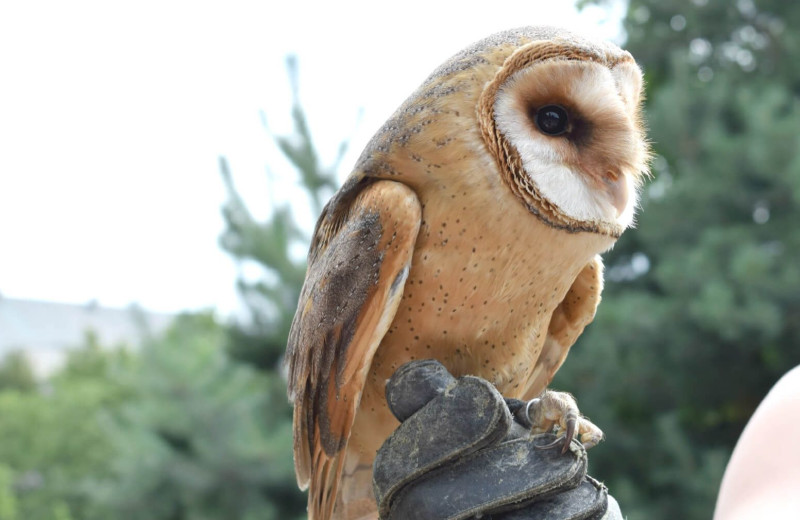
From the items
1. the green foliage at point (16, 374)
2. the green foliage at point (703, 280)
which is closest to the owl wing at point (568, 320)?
the green foliage at point (703, 280)

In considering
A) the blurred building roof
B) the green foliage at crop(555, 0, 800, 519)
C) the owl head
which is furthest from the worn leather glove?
the blurred building roof

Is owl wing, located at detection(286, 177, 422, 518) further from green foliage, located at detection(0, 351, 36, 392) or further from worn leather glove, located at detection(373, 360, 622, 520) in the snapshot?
green foliage, located at detection(0, 351, 36, 392)

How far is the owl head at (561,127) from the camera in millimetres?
1223

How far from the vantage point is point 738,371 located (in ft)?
17.6

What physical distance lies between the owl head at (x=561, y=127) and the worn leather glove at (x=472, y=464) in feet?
1.14

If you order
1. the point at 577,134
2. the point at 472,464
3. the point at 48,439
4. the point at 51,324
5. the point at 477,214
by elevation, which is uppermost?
the point at 577,134

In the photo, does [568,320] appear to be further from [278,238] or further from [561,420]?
[278,238]

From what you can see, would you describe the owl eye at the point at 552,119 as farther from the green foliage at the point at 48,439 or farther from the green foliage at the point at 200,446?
the green foliage at the point at 48,439

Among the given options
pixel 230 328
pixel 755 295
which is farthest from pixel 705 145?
pixel 230 328

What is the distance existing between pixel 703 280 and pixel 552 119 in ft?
12.9

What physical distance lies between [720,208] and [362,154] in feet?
14.4

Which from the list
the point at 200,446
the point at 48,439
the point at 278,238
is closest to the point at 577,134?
the point at 278,238

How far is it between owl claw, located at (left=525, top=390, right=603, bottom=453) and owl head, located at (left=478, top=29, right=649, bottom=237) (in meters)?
0.31

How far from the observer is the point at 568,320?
1610 millimetres
